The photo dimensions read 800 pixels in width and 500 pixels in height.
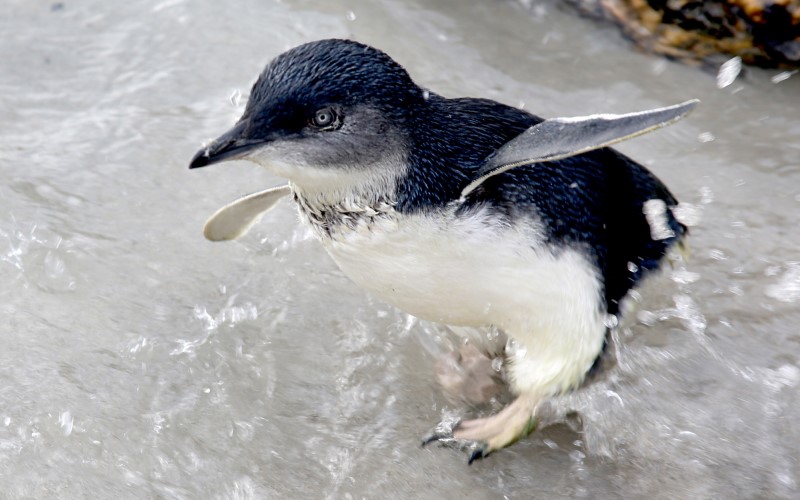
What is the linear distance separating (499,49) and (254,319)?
1.88 meters

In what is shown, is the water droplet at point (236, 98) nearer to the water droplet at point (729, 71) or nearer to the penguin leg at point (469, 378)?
the penguin leg at point (469, 378)

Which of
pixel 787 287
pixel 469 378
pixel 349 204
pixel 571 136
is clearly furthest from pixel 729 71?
pixel 349 204

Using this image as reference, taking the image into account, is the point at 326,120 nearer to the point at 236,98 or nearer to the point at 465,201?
the point at 465,201

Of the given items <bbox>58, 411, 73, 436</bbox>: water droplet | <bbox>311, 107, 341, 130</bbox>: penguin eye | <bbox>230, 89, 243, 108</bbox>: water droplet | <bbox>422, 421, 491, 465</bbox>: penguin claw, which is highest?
<bbox>311, 107, 341, 130</bbox>: penguin eye

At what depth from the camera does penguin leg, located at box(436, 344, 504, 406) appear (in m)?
2.82

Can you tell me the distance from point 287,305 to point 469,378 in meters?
0.64

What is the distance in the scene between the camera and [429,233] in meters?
2.26

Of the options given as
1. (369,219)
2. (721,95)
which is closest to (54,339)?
(369,219)

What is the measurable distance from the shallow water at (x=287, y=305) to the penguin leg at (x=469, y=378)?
57 mm

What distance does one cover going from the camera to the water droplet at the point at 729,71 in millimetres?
4027

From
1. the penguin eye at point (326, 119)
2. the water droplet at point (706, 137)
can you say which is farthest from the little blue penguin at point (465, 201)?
the water droplet at point (706, 137)

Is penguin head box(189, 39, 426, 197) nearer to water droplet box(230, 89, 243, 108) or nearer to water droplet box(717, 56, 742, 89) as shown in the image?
water droplet box(230, 89, 243, 108)

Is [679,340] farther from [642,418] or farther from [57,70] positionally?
[57,70]

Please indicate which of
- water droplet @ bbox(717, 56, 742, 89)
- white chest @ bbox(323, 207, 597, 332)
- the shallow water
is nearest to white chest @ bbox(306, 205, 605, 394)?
white chest @ bbox(323, 207, 597, 332)
